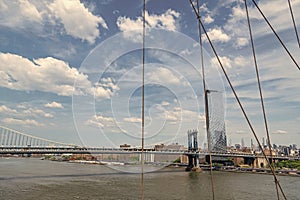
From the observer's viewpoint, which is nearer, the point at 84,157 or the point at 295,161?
the point at 295,161

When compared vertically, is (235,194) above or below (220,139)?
below

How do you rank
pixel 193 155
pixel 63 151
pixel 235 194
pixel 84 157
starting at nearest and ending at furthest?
pixel 235 194, pixel 63 151, pixel 193 155, pixel 84 157

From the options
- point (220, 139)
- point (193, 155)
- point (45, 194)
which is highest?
point (220, 139)

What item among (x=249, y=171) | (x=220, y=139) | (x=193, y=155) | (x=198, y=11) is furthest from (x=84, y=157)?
(x=198, y=11)

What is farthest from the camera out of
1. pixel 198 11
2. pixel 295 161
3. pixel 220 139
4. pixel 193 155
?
pixel 220 139

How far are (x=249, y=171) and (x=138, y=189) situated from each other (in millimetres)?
18007

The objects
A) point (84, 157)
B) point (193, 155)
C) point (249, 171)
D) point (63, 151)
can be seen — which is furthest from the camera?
point (84, 157)

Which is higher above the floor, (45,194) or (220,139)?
→ (220,139)

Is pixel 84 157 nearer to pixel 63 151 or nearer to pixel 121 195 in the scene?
pixel 63 151

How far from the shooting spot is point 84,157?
53969mm

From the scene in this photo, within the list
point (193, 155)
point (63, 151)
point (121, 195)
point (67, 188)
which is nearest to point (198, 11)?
point (121, 195)

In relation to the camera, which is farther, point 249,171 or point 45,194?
point 249,171

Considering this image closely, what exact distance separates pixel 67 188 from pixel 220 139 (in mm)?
35342

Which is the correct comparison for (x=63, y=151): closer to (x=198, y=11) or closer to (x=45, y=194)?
(x=45, y=194)
